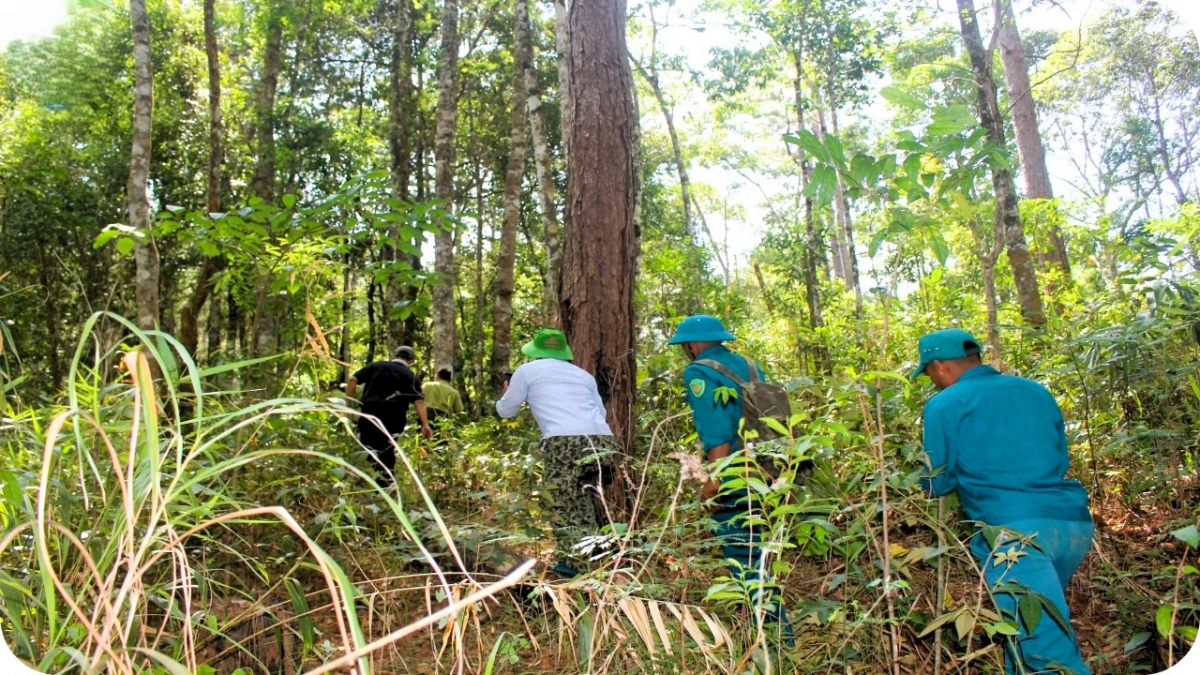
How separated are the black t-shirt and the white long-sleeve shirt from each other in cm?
240

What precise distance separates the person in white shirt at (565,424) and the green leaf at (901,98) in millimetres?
2124

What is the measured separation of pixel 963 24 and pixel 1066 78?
15715mm

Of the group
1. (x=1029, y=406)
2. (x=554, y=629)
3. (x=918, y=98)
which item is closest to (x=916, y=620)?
(x=1029, y=406)

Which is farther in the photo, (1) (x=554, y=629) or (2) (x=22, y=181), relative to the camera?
(2) (x=22, y=181)

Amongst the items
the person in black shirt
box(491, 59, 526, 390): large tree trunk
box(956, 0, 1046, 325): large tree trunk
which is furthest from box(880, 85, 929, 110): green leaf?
box(491, 59, 526, 390): large tree trunk

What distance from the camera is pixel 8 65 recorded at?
13.3 meters

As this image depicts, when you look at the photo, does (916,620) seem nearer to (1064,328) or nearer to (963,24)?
(1064,328)

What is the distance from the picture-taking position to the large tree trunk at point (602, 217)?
433 centimetres

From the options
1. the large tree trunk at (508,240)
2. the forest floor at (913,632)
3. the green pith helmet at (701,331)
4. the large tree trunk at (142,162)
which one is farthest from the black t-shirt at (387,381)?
the large tree trunk at (508,240)

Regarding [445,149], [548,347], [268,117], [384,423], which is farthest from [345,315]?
[548,347]

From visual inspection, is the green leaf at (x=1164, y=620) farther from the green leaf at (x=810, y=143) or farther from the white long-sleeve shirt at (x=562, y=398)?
the white long-sleeve shirt at (x=562, y=398)

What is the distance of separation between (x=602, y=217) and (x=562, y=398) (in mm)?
1078

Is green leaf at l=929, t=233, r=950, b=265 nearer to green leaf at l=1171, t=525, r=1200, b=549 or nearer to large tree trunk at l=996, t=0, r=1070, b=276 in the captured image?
green leaf at l=1171, t=525, r=1200, b=549

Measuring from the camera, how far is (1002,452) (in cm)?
269
